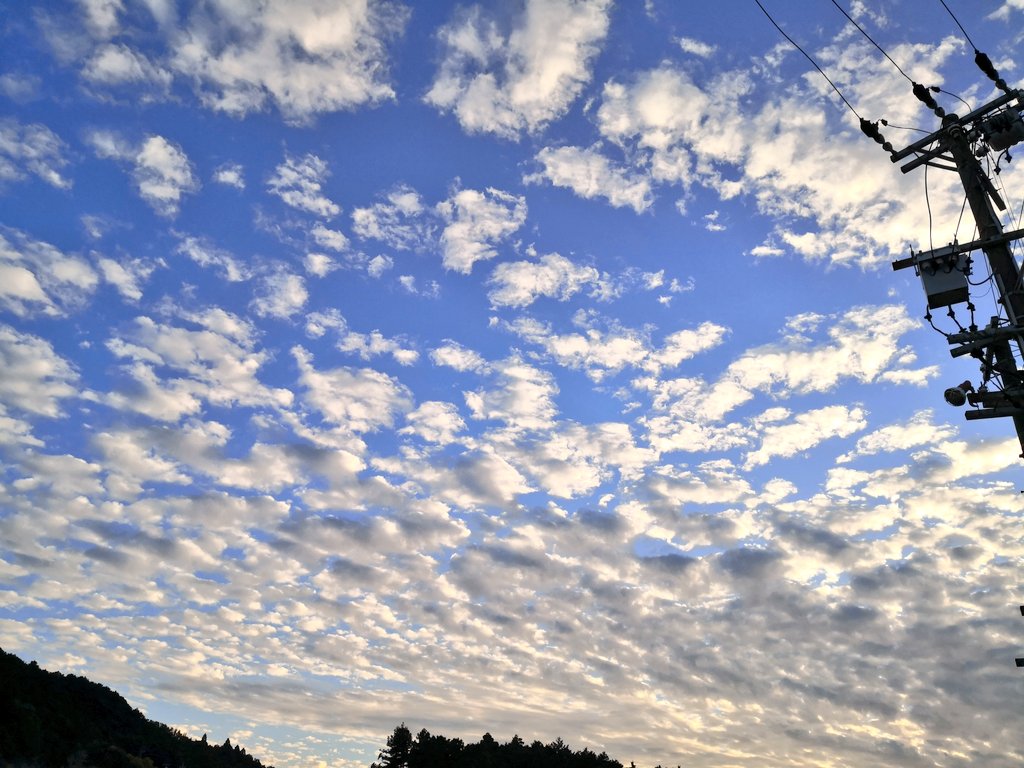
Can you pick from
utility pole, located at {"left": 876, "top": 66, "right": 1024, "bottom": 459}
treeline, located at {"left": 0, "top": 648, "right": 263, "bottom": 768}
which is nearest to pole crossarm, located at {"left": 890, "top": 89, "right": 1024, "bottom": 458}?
utility pole, located at {"left": 876, "top": 66, "right": 1024, "bottom": 459}

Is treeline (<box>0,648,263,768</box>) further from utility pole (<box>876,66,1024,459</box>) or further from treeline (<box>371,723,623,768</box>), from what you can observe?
utility pole (<box>876,66,1024,459</box>)

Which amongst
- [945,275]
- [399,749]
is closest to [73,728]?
[399,749]

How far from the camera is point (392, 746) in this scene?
104688 mm

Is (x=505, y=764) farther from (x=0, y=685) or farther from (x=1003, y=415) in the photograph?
(x=1003, y=415)

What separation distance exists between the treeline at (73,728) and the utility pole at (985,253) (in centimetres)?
8455

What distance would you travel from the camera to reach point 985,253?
19.2 m

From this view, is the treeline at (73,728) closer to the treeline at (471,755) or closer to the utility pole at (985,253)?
the treeline at (471,755)

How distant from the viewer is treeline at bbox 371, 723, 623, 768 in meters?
102

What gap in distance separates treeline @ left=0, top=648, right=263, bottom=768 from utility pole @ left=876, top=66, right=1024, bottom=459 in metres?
84.6

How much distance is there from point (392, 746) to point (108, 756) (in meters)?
37.8

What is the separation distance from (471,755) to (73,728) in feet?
172

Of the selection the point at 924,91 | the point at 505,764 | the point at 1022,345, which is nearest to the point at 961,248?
the point at 1022,345

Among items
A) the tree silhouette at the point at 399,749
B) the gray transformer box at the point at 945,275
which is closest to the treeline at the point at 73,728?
the tree silhouette at the point at 399,749

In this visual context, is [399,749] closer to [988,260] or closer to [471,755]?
[471,755]
